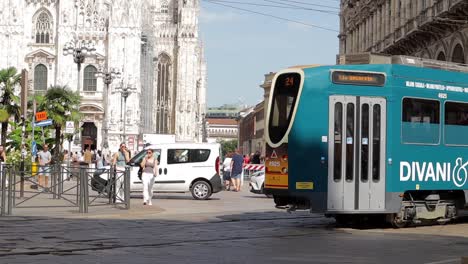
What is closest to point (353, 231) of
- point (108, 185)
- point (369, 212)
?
point (369, 212)

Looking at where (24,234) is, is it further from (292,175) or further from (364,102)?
(364,102)

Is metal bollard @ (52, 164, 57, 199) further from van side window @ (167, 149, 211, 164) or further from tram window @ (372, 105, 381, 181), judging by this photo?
tram window @ (372, 105, 381, 181)

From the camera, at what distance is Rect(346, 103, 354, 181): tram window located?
15867mm

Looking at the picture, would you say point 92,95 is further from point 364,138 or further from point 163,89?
point 364,138

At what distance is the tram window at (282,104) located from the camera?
15961mm

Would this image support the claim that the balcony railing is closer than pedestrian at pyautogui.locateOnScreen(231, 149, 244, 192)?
No

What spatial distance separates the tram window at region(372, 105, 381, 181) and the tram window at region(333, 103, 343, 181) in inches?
28.3

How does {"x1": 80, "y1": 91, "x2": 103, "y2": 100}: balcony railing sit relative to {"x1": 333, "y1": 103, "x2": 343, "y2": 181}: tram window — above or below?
Result: above

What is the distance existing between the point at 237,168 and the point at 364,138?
19575 millimetres

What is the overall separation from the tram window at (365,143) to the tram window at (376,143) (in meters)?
0.15

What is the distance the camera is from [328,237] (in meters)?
14.9

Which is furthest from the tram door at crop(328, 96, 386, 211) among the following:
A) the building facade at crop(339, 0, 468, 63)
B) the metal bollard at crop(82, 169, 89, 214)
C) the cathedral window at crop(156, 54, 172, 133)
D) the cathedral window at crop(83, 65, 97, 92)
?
the cathedral window at crop(156, 54, 172, 133)

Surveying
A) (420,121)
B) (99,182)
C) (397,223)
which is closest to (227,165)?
(99,182)

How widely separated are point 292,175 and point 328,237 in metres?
1.52
